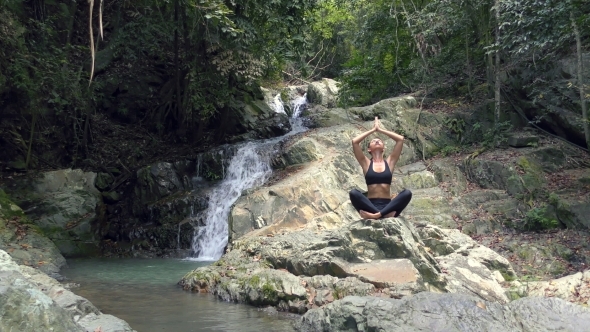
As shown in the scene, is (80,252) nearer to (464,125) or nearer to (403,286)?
(403,286)

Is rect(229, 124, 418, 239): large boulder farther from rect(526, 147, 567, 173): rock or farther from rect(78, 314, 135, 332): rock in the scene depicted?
rect(78, 314, 135, 332): rock

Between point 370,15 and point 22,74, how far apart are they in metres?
11.0

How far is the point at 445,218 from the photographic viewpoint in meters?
11.4

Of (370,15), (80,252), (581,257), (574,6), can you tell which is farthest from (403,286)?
(370,15)

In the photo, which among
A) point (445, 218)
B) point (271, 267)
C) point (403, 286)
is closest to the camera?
point (403, 286)

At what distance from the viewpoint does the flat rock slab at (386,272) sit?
22.9 ft

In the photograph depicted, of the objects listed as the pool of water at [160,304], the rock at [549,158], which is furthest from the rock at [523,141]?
the pool of water at [160,304]

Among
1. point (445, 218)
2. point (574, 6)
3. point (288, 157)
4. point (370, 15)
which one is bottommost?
point (445, 218)

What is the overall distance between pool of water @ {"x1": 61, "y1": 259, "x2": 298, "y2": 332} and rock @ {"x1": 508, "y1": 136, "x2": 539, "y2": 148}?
28.9 ft

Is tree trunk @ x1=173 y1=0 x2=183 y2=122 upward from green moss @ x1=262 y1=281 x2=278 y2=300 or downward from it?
upward

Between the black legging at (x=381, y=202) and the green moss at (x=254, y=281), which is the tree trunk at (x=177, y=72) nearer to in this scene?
the green moss at (x=254, y=281)

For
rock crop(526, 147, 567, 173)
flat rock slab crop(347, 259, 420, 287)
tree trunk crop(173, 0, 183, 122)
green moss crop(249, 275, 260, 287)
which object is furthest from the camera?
tree trunk crop(173, 0, 183, 122)

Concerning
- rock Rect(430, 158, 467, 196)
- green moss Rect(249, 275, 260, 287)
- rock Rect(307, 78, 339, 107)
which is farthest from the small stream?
rock Rect(307, 78, 339, 107)

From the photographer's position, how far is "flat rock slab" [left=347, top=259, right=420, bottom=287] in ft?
22.9
